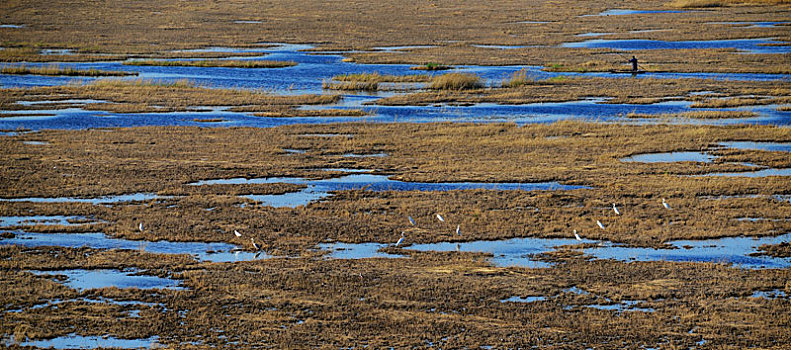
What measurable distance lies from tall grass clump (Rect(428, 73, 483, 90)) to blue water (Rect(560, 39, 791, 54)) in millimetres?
19835

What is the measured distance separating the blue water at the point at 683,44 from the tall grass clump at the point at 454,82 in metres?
19.8

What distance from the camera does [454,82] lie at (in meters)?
44.8

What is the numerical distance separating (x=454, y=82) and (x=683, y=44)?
84.9 ft

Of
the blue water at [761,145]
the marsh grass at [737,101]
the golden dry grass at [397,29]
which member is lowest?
the golden dry grass at [397,29]

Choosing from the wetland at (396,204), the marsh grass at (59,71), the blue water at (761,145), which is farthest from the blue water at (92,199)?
the marsh grass at (59,71)

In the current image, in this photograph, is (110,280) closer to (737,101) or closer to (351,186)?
(351,186)

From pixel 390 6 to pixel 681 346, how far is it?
9696cm

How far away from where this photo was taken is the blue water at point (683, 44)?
6097 centimetres

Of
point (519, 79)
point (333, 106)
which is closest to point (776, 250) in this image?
point (333, 106)

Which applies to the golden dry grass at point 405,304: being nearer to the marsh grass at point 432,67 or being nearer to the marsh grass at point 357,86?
the marsh grass at point 357,86

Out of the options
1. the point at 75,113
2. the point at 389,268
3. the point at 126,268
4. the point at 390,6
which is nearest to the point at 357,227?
the point at 389,268

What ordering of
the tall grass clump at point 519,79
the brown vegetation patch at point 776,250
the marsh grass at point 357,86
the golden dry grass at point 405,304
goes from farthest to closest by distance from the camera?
1. the tall grass clump at point 519,79
2. the marsh grass at point 357,86
3. the brown vegetation patch at point 776,250
4. the golden dry grass at point 405,304

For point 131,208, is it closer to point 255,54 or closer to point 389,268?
point 389,268

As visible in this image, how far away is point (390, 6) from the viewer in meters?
108
